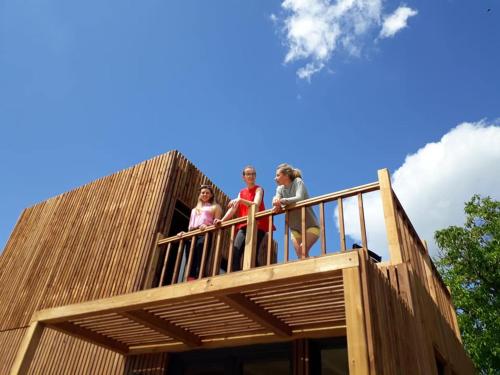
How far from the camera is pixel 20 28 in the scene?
8.91 m

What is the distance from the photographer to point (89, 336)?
17.2ft

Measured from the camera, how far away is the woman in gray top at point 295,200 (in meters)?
4.43

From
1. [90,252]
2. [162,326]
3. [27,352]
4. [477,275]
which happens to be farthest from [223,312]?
[477,275]

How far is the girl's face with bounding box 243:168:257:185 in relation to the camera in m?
5.35

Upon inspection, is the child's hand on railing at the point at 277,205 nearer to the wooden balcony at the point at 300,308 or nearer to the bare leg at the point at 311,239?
the wooden balcony at the point at 300,308

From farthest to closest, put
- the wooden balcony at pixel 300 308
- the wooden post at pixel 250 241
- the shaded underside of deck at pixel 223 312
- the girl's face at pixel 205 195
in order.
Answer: the girl's face at pixel 205 195
the wooden post at pixel 250 241
the shaded underside of deck at pixel 223 312
the wooden balcony at pixel 300 308

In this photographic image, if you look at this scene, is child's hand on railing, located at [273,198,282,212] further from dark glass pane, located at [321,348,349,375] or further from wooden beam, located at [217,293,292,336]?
dark glass pane, located at [321,348,349,375]

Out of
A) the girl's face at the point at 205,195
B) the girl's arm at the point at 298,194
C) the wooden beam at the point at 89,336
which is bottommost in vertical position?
the wooden beam at the point at 89,336

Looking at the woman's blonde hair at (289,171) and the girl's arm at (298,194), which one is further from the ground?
the woman's blonde hair at (289,171)

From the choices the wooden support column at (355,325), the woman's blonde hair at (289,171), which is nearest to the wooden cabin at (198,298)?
the wooden support column at (355,325)

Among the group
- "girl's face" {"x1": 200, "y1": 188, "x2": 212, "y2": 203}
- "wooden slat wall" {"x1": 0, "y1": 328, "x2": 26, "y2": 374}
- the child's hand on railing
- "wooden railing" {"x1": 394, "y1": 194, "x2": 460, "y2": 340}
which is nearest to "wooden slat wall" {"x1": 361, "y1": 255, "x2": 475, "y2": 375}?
"wooden railing" {"x1": 394, "y1": 194, "x2": 460, "y2": 340}

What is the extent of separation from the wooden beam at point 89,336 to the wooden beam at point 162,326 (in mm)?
942

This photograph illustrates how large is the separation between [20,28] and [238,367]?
27.8 ft

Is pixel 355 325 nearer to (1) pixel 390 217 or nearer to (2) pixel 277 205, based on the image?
(1) pixel 390 217
